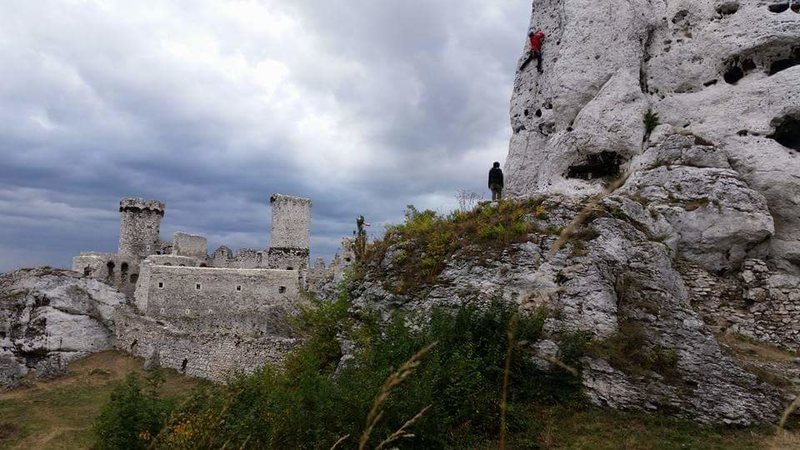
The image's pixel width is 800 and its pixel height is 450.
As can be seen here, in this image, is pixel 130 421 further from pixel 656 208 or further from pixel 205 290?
pixel 205 290

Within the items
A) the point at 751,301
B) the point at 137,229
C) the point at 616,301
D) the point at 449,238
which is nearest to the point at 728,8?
the point at 751,301

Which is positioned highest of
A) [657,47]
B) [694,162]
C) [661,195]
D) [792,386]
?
[657,47]

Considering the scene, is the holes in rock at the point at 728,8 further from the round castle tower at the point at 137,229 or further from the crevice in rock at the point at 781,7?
the round castle tower at the point at 137,229

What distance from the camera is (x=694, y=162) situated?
1451 cm

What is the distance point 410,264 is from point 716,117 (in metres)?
10.3

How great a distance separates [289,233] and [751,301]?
3216 cm

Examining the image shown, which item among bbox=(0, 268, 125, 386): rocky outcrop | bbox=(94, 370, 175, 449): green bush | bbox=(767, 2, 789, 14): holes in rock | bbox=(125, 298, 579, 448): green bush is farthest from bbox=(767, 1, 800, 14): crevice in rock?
bbox=(0, 268, 125, 386): rocky outcrop

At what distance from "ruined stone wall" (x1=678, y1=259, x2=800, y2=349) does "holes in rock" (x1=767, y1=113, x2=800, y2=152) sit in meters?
3.84

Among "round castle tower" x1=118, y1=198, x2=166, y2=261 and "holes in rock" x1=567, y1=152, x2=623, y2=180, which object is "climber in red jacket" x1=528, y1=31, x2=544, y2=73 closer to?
"holes in rock" x1=567, y1=152, x2=623, y2=180

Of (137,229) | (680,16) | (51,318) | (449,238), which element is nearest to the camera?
(449,238)

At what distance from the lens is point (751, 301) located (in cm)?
1296

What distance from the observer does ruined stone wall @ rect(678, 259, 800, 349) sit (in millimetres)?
12508

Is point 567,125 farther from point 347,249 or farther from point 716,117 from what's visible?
point 347,249

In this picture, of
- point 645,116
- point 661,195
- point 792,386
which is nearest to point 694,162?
point 661,195
